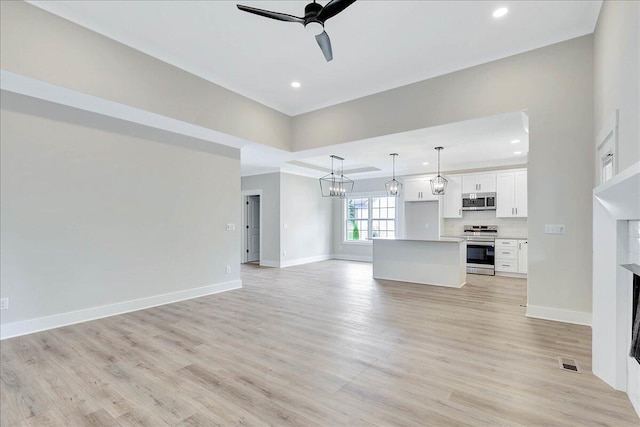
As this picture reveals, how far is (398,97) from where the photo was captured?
4695mm

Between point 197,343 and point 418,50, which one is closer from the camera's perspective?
point 197,343

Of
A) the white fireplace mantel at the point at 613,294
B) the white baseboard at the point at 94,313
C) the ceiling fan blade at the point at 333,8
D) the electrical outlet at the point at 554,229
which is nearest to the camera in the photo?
the white fireplace mantel at the point at 613,294

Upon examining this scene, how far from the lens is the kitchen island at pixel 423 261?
565 centimetres

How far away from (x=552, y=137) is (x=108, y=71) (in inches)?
217

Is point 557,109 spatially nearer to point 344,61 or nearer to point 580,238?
point 580,238

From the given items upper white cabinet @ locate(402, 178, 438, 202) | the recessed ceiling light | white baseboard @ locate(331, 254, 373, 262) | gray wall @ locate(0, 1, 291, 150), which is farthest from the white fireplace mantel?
white baseboard @ locate(331, 254, 373, 262)

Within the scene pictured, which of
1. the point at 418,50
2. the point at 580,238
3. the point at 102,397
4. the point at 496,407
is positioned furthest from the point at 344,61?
the point at 102,397

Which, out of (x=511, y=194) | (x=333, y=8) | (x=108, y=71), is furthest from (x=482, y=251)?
(x=108, y=71)

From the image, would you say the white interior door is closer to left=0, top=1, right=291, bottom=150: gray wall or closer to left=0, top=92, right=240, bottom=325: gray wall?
left=0, top=92, right=240, bottom=325: gray wall

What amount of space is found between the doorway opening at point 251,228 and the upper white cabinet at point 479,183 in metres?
5.90

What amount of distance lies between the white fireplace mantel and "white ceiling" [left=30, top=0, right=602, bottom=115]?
7.43 ft

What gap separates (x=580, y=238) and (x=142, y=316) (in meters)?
5.63

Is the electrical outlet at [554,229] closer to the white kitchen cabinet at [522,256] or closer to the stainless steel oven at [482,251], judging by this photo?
the white kitchen cabinet at [522,256]

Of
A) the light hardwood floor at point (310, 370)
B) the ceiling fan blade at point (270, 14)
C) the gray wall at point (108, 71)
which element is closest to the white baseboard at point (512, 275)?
the light hardwood floor at point (310, 370)
